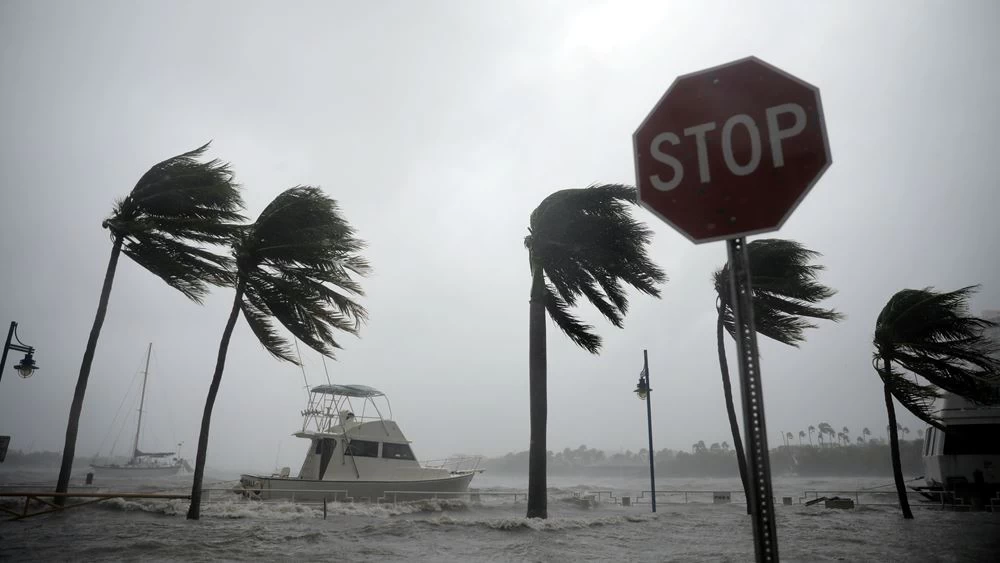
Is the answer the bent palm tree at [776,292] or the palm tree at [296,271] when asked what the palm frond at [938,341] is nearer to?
the bent palm tree at [776,292]

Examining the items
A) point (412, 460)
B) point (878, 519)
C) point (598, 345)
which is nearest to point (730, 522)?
point (878, 519)

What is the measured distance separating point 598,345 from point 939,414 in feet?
52.2

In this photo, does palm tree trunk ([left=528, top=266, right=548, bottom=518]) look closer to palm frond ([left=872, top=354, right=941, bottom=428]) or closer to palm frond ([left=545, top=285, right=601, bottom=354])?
palm frond ([left=545, top=285, right=601, bottom=354])

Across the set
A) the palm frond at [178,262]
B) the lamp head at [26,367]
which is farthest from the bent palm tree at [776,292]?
the lamp head at [26,367]

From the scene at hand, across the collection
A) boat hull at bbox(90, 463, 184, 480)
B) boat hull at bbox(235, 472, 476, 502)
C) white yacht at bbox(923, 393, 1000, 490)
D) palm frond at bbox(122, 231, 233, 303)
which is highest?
palm frond at bbox(122, 231, 233, 303)

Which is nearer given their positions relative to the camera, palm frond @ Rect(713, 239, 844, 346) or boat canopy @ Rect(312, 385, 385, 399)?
palm frond @ Rect(713, 239, 844, 346)

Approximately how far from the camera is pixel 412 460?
25.9 metres

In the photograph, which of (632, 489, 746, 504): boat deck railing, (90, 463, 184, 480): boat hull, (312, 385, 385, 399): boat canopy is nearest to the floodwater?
(632, 489, 746, 504): boat deck railing

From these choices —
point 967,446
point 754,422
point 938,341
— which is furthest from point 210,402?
point 967,446

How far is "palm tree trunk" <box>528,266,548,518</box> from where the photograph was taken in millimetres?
12805

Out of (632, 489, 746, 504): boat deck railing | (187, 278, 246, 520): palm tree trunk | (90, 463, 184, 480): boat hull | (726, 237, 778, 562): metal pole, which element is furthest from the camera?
(90, 463, 184, 480): boat hull

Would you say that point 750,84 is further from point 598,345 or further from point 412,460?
point 412,460

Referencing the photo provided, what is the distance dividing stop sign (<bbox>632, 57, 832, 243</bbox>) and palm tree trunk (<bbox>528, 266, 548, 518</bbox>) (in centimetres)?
1141

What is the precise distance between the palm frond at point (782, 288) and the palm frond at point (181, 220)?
50.6ft
